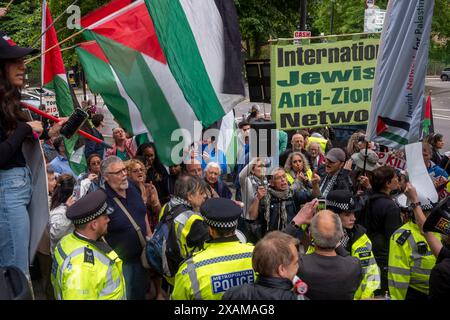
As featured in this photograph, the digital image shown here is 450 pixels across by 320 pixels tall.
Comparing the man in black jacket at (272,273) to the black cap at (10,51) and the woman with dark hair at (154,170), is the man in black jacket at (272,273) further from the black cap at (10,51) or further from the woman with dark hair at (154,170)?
the woman with dark hair at (154,170)

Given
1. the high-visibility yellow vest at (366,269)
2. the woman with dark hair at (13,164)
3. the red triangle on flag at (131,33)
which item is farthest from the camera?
the red triangle on flag at (131,33)

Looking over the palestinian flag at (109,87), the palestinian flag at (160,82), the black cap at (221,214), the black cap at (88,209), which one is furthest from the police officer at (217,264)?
the palestinian flag at (109,87)

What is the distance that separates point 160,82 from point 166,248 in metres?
1.67

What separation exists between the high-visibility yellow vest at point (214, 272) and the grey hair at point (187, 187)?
99cm

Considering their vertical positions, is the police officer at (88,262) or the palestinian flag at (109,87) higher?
the palestinian flag at (109,87)

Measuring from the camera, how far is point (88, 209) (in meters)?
3.42

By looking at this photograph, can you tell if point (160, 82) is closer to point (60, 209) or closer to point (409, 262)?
point (60, 209)

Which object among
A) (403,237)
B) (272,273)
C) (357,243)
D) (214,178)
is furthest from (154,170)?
(272,273)

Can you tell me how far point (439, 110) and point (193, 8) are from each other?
29.8 meters

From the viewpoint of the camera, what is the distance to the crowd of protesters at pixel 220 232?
304 cm

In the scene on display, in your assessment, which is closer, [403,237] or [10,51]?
[10,51]

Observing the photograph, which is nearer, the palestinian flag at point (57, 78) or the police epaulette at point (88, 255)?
the police epaulette at point (88, 255)

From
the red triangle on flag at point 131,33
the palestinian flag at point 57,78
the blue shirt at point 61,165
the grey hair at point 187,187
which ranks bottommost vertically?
the blue shirt at point 61,165

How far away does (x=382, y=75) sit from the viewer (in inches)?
216
